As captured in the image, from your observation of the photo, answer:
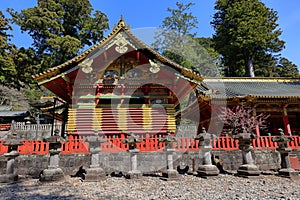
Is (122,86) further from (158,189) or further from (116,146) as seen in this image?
(158,189)

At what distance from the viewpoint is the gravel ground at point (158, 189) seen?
5.02m

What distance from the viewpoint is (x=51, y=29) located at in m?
25.9

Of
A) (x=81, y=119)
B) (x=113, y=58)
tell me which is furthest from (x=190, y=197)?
(x=113, y=58)

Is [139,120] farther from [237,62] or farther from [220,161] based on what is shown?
[237,62]

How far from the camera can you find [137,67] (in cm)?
1123

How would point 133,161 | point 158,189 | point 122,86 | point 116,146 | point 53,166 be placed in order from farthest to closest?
point 122,86 → point 116,146 → point 133,161 → point 53,166 → point 158,189

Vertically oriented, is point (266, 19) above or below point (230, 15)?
below

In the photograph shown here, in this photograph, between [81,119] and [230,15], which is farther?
[230,15]

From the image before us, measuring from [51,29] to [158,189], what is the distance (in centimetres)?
2734

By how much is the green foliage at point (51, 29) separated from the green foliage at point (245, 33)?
2007 cm

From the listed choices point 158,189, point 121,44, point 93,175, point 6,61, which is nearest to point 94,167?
point 93,175

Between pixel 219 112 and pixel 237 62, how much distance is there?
17.4m

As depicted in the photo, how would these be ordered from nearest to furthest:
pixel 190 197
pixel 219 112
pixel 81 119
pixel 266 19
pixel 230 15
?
pixel 190 197 < pixel 81 119 < pixel 219 112 < pixel 266 19 < pixel 230 15

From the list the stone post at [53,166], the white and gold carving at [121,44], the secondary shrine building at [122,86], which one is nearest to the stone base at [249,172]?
the secondary shrine building at [122,86]
